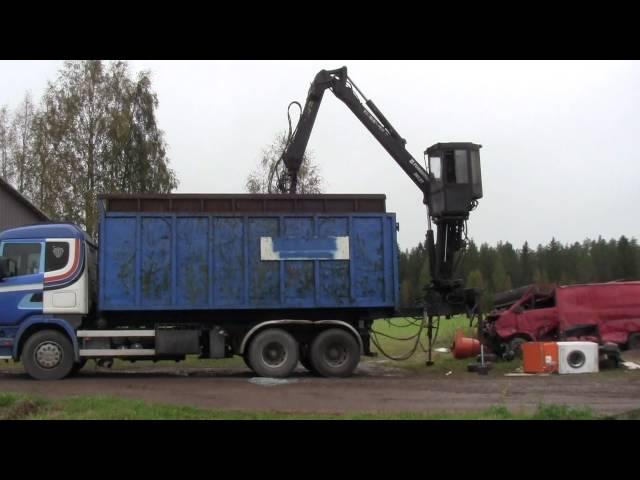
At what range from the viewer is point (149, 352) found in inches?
593

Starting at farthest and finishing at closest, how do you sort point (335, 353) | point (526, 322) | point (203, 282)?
point (526, 322) → point (335, 353) → point (203, 282)

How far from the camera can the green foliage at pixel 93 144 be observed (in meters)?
33.1

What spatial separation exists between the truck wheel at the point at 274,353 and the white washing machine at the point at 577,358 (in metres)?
5.54

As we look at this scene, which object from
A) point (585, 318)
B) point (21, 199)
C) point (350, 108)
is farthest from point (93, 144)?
point (585, 318)

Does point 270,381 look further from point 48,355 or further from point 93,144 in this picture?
point 93,144

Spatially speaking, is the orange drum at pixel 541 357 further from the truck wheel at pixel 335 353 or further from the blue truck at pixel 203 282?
the truck wheel at pixel 335 353

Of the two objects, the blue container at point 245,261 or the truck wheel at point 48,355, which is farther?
the blue container at point 245,261

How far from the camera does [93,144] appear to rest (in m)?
33.6

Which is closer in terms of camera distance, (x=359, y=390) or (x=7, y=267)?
(x=359, y=390)

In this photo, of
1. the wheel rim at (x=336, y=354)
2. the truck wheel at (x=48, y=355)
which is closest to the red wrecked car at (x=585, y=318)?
the wheel rim at (x=336, y=354)

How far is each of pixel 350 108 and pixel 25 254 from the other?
8.25 m
